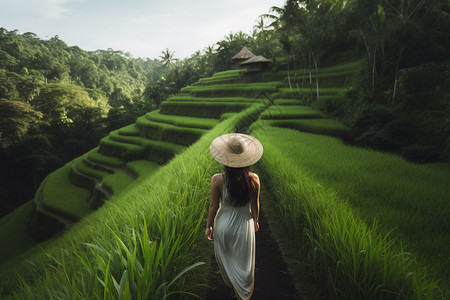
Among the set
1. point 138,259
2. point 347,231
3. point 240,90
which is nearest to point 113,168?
point 240,90

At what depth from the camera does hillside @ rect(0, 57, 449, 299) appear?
1.19 meters

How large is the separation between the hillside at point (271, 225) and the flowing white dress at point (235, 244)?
262mm

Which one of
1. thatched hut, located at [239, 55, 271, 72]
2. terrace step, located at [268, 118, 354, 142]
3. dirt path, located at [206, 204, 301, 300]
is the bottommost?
terrace step, located at [268, 118, 354, 142]

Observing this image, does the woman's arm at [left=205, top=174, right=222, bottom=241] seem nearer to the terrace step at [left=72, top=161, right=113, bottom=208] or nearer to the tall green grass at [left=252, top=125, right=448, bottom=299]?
the tall green grass at [left=252, top=125, right=448, bottom=299]

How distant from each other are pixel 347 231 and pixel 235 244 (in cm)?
74

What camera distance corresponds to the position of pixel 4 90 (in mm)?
13500

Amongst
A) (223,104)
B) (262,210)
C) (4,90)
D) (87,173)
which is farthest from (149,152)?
(4,90)

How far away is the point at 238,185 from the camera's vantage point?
1.45 metres

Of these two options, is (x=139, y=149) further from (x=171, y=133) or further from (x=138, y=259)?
(x=138, y=259)

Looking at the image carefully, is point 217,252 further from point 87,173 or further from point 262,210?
point 87,173

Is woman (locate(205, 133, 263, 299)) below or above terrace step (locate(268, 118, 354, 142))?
above

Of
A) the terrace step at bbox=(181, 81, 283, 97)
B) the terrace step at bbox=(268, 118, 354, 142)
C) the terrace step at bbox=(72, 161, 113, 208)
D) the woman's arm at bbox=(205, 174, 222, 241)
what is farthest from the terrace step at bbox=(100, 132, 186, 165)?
the woman's arm at bbox=(205, 174, 222, 241)

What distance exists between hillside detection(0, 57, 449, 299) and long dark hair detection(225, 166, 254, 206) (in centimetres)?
43

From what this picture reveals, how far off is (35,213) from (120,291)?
1134cm
